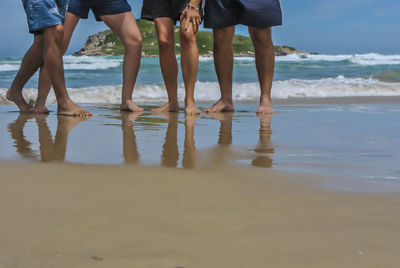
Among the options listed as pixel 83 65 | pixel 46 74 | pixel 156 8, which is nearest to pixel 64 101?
pixel 46 74

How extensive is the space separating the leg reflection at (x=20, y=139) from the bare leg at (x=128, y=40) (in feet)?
3.46

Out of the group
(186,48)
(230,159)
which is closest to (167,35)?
(186,48)

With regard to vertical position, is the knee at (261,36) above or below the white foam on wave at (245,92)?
above

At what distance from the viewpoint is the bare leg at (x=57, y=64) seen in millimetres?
3316

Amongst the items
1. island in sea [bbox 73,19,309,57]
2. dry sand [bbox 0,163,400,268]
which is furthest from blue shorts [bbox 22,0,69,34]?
island in sea [bbox 73,19,309,57]

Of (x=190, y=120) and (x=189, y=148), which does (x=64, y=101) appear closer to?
(x=190, y=120)

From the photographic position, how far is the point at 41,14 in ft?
10.7

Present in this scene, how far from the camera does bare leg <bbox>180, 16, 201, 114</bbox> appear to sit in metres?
3.52

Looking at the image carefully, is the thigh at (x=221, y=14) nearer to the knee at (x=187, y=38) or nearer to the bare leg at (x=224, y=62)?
the bare leg at (x=224, y=62)

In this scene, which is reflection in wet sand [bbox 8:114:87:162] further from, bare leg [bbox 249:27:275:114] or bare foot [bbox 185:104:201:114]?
bare leg [bbox 249:27:275:114]

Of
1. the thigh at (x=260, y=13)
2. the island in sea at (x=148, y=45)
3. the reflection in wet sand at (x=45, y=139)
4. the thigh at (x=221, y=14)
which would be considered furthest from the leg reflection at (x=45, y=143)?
the island in sea at (x=148, y=45)

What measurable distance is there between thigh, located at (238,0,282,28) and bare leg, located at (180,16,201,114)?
44cm

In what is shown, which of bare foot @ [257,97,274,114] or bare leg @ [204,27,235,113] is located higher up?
bare leg @ [204,27,235,113]

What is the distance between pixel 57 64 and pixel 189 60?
0.95 meters
